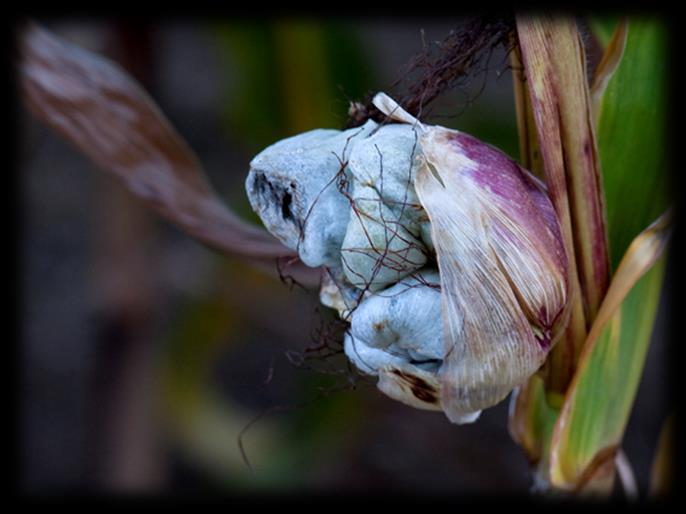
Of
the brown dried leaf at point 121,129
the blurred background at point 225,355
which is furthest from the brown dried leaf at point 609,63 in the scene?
the blurred background at point 225,355

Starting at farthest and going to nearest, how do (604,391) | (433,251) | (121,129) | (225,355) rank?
(225,355) → (121,129) → (604,391) → (433,251)

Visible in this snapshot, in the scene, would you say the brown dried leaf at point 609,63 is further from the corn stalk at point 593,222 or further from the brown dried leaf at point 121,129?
the brown dried leaf at point 121,129

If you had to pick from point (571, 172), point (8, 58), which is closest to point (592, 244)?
point (571, 172)

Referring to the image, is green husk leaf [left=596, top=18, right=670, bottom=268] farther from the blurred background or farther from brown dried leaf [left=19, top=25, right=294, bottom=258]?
the blurred background

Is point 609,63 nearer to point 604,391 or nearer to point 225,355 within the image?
point 604,391

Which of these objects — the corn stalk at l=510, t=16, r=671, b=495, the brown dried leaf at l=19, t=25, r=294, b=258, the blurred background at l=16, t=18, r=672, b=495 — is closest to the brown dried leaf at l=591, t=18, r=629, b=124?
the corn stalk at l=510, t=16, r=671, b=495

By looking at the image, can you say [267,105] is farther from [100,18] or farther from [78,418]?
[78,418]

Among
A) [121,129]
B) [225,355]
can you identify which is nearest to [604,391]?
[121,129]
